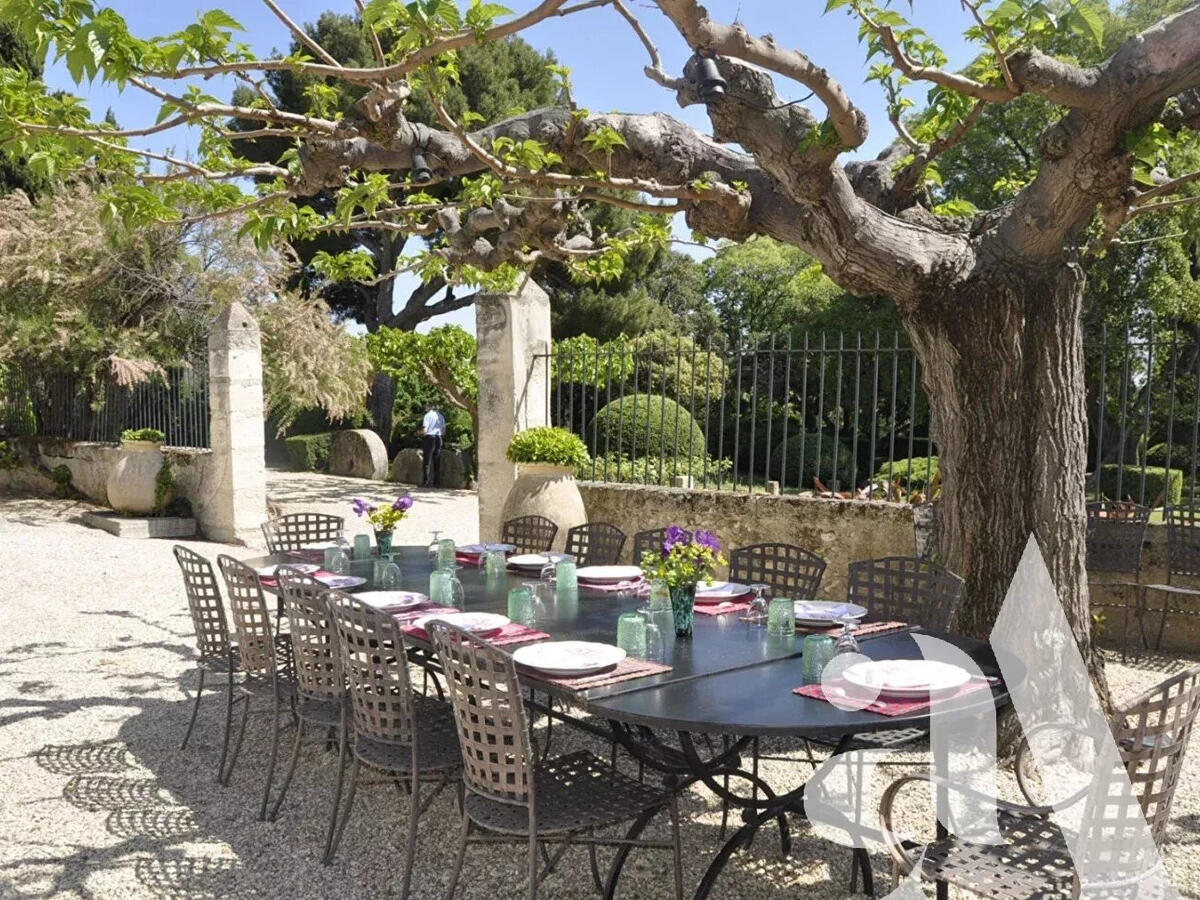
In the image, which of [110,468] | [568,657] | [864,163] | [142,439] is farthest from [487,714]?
[110,468]

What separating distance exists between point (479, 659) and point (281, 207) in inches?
102

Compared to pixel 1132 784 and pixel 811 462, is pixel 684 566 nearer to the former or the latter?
pixel 1132 784

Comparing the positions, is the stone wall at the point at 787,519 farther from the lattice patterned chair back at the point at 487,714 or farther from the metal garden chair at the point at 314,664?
the lattice patterned chair back at the point at 487,714

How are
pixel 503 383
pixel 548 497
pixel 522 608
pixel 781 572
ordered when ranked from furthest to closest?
1. pixel 503 383
2. pixel 548 497
3. pixel 781 572
4. pixel 522 608

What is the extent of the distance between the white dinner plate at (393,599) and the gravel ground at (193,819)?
2.72ft

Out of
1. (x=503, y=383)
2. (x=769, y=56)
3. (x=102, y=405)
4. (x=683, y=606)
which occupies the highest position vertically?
(x=769, y=56)

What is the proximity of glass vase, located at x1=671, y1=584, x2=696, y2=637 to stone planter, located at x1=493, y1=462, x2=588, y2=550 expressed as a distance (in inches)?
154

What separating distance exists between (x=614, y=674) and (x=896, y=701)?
84 centimetres

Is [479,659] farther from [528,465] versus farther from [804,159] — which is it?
[528,465]

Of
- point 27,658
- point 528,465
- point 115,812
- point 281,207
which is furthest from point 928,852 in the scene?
point 27,658

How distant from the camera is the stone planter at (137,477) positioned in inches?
466

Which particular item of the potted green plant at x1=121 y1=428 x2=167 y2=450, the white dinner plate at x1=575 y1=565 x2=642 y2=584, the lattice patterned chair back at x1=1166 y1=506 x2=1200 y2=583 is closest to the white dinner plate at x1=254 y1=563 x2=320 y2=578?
the white dinner plate at x1=575 y1=565 x2=642 y2=584

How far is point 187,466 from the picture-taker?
469 inches

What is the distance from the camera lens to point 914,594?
14.2ft
